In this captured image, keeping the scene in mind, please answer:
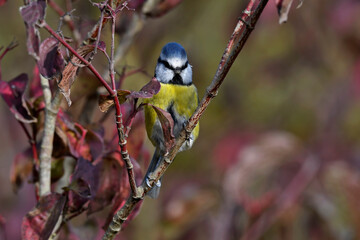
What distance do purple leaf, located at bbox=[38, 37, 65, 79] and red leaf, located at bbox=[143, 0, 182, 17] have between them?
628 mm

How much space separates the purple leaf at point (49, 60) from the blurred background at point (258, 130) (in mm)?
941

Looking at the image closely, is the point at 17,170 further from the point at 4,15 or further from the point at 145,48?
the point at 4,15

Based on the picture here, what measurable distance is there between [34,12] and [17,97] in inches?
15.5

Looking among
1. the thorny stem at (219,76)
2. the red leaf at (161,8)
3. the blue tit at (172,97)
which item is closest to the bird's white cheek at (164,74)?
the blue tit at (172,97)

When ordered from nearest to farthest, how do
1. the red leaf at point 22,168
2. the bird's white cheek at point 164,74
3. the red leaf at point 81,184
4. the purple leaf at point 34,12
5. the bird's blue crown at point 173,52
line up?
the purple leaf at point 34,12, the red leaf at point 81,184, the red leaf at point 22,168, the bird's blue crown at point 173,52, the bird's white cheek at point 164,74

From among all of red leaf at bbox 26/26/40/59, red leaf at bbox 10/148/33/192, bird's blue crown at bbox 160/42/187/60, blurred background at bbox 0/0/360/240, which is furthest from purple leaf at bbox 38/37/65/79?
blurred background at bbox 0/0/360/240

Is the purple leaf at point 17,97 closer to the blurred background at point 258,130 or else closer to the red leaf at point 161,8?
the red leaf at point 161,8

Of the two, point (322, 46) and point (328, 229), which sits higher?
point (322, 46)

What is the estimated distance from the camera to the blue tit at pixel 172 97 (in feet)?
5.40

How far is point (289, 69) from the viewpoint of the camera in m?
4.16

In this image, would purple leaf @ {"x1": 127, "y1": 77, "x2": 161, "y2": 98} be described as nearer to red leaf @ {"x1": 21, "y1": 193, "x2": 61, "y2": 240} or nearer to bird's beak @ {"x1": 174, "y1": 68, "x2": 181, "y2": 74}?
red leaf @ {"x1": 21, "y1": 193, "x2": 61, "y2": 240}

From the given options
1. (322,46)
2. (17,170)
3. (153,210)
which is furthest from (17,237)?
(322,46)

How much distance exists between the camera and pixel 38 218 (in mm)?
1231

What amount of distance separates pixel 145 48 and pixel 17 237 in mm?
1200
